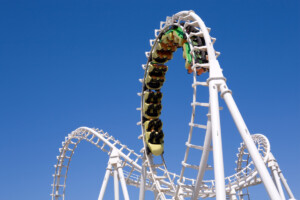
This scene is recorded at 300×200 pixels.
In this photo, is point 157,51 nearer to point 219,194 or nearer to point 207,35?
point 207,35

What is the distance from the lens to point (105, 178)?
16.0 metres

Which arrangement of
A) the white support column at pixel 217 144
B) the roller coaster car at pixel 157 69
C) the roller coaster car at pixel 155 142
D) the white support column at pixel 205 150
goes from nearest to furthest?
1. the white support column at pixel 217 144
2. the white support column at pixel 205 150
3. the roller coaster car at pixel 155 142
4. the roller coaster car at pixel 157 69

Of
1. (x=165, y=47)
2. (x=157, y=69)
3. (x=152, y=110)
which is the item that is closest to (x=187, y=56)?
(x=165, y=47)

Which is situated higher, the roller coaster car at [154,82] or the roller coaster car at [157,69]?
the roller coaster car at [157,69]

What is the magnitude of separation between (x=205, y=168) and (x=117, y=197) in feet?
19.9

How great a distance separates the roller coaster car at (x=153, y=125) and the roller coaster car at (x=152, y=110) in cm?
19

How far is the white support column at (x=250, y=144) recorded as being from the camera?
718cm

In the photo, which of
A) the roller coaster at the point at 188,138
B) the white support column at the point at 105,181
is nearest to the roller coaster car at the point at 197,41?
the roller coaster at the point at 188,138

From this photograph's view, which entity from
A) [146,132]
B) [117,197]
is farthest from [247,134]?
[117,197]

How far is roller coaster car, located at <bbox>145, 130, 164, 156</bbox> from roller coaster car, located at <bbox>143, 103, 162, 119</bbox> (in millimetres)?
655

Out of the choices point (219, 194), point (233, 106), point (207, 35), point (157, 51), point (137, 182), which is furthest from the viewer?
point (137, 182)

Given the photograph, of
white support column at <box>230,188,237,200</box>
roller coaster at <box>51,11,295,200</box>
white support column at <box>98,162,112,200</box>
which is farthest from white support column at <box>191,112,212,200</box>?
white support column at <box>230,188,237,200</box>

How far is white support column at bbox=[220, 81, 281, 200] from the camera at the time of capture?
7182 millimetres

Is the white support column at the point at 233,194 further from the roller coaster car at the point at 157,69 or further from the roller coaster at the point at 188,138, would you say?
the roller coaster car at the point at 157,69
